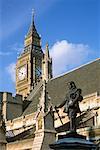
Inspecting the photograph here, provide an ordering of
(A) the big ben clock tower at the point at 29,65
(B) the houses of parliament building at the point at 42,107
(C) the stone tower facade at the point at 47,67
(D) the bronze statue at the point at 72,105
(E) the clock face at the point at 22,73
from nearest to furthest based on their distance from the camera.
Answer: (D) the bronze statue at the point at 72,105
(B) the houses of parliament building at the point at 42,107
(C) the stone tower facade at the point at 47,67
(A) the big ben clock tower at the point at 29,65
(E) the clock face at the point at 22,73

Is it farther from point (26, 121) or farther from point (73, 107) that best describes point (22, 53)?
point (73, 107)

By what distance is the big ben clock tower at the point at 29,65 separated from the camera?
69500 mm

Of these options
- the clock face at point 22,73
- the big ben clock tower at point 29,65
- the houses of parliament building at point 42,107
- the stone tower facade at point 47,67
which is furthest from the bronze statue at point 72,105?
the clock face at point 22,73

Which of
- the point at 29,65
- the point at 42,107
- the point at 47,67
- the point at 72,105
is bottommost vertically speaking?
the point at 72,105

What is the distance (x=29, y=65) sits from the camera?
70.8 metres

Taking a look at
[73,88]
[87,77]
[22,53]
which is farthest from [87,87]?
[22,53]

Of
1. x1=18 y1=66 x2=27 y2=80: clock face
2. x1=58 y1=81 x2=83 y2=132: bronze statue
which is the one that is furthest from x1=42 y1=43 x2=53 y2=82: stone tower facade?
x1=58 y1=81 x2=83 y2=132: bronze statue

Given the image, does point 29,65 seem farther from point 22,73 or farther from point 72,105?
point 72,105

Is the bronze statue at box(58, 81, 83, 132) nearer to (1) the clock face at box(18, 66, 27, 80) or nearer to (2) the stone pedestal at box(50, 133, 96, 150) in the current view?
(2) the stone pedestal at box(50, 133, 96, 150)

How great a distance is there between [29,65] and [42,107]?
41.6 metres

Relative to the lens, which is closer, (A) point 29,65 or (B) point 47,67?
(B) point 47,67

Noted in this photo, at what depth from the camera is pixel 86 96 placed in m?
35.0

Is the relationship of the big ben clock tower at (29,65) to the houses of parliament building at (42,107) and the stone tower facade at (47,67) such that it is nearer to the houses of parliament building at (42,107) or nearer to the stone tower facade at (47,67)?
the houses of parliament building at (42,107)

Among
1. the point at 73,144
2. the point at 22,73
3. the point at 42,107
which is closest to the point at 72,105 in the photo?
the point at 73,144
